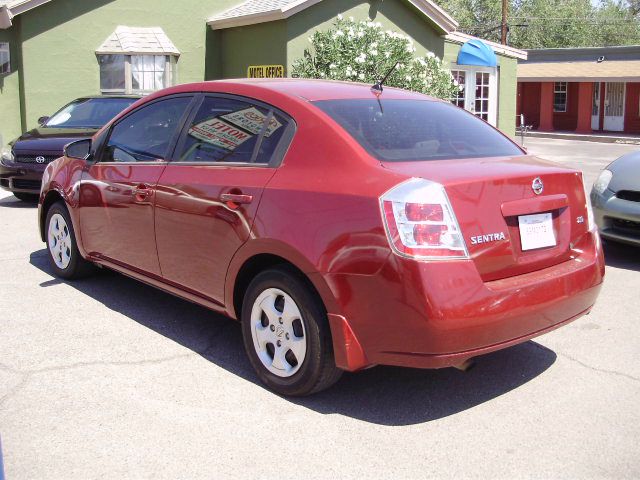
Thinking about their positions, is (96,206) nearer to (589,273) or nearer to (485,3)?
(589,273)

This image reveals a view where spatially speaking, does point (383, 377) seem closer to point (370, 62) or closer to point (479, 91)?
point (370, 62)

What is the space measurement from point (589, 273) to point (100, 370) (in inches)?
112

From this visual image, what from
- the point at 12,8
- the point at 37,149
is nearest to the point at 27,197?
the point at 37,149

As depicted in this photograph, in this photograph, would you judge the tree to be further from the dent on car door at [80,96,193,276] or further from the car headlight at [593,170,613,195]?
the dent on car door at [80,96,193,276]

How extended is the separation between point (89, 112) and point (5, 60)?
4840mm

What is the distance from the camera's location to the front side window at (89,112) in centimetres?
1173

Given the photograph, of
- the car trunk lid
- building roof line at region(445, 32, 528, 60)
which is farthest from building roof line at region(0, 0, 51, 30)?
the car trunk lid

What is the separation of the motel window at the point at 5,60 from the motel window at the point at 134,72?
180 centimetres

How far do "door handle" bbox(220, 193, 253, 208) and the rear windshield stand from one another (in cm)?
65

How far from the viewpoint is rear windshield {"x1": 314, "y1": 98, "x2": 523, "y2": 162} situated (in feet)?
13.4

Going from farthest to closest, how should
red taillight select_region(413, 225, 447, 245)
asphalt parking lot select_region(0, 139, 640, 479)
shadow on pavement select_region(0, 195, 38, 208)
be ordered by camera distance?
shadow on pavement select_region(0, 195, 38, 208) < red taillight select_region(413, 225, 447, 245) < asphalt parking lot select_region(0, 139, 640, 479)

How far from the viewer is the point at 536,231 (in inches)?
155

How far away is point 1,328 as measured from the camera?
518 centimetres

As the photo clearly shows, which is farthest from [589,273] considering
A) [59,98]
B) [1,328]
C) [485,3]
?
[485,3]
